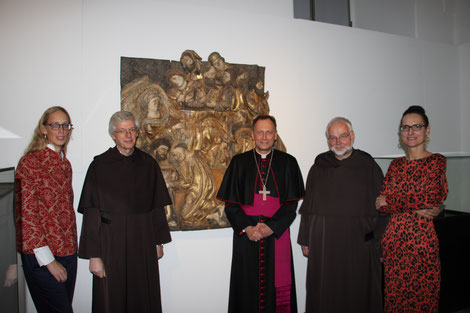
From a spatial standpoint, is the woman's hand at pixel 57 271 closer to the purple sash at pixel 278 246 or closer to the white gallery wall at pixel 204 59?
the white gallery wall at pixel 204 59

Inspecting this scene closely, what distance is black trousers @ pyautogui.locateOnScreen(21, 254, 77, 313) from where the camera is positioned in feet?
7.45

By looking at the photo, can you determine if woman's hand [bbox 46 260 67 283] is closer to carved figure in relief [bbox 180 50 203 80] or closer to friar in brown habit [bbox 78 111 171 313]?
friar in brown habit [bbox 78 111 171 313]

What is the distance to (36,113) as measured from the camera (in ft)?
9.08

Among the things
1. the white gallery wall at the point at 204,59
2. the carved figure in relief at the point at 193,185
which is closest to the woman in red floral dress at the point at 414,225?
the white gallery wall at the point at 204,59

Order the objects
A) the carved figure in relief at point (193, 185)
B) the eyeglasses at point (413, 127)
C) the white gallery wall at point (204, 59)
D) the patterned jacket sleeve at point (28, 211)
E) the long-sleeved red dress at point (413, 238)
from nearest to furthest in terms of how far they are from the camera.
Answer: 1. the patterned jacket sleeve at point (28, 211)
2. the long-sleeved red dress at point (413, 238)
3. the eyeglasses at point (413, 127)
4. the white gallery wall at point (204, 59)
5. the carved figure in relief at point (193, 185)

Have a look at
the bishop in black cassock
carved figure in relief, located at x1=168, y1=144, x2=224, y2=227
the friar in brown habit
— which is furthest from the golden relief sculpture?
the friar in brown habit

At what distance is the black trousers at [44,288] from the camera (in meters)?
2.27

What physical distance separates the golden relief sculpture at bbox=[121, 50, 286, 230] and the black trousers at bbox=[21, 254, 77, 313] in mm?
1043

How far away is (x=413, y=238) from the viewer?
2.59 metres

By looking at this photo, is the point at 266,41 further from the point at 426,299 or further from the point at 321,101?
the point at 426,299

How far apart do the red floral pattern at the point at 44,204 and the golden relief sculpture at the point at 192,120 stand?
781mm

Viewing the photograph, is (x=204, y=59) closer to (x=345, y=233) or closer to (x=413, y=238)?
(x=345, y=233)

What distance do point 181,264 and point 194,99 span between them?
1.67m

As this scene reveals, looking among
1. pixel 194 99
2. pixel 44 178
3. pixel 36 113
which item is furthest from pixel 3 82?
pixel 194 99
